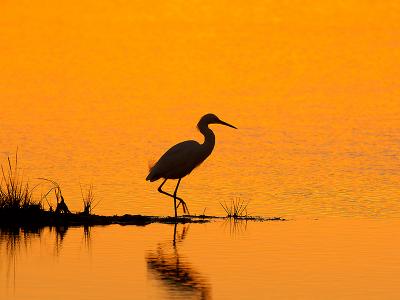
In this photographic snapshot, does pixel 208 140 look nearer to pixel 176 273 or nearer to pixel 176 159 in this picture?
pixel 176 159

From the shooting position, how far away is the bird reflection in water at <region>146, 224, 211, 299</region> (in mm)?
13828

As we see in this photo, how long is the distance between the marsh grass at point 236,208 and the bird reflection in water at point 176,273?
10.5 ft

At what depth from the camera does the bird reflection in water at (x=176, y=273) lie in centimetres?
1383

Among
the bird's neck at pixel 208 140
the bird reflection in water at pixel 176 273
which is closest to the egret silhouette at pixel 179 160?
the bird's neck at pixel 208 140

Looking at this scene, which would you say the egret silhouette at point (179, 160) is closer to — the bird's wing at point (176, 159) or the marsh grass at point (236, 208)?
the bird's wing at point (176, 159)

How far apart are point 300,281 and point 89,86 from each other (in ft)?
122

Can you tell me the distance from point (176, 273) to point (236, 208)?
611 centimetres

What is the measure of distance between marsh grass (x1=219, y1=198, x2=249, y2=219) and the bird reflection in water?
3196 millimetres

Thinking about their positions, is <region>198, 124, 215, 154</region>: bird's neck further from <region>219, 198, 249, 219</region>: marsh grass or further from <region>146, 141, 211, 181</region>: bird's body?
<region>219, 198, 249, 219</region>: marsh grass

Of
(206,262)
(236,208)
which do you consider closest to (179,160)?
(236,208)

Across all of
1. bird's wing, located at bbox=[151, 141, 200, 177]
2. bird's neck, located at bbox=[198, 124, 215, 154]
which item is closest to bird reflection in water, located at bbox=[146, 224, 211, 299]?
bird's wing, located at bbox=[151, 141, 200, 177]

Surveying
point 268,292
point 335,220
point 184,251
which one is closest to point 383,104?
point 335,220

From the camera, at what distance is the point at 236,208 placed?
2098 cm

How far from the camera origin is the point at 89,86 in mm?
51250
